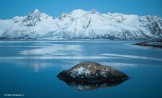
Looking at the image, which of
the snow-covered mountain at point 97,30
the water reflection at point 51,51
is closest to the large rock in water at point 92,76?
the water reflection at point 51,51

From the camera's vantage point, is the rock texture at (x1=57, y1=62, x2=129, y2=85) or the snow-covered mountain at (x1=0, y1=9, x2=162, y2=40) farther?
the snow-covered mountain at (x1=0, y1=9, x2=162, y2=40)

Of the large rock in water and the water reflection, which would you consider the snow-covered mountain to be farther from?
the large rock in water

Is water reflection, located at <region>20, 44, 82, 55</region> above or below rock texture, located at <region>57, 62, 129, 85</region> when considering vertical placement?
below

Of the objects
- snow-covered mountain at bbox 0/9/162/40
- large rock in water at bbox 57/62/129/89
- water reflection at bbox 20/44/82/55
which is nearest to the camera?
large rock in water at bbox 57/62/129/89

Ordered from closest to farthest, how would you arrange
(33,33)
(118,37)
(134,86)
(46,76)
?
(134,86)
(46,76)
(118,37)
(33,33)

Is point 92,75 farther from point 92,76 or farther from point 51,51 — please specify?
point 51,51

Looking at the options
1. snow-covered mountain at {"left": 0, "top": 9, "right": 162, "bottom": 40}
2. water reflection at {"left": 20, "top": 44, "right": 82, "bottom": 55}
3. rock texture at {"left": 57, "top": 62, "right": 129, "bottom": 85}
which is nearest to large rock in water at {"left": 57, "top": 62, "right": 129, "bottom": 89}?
rock texture at {"left": 57, "top": 62, "right": 129, "bottom": 85}

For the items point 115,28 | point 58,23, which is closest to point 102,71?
point 115,28

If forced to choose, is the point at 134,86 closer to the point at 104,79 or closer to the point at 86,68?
the point at 104,79
